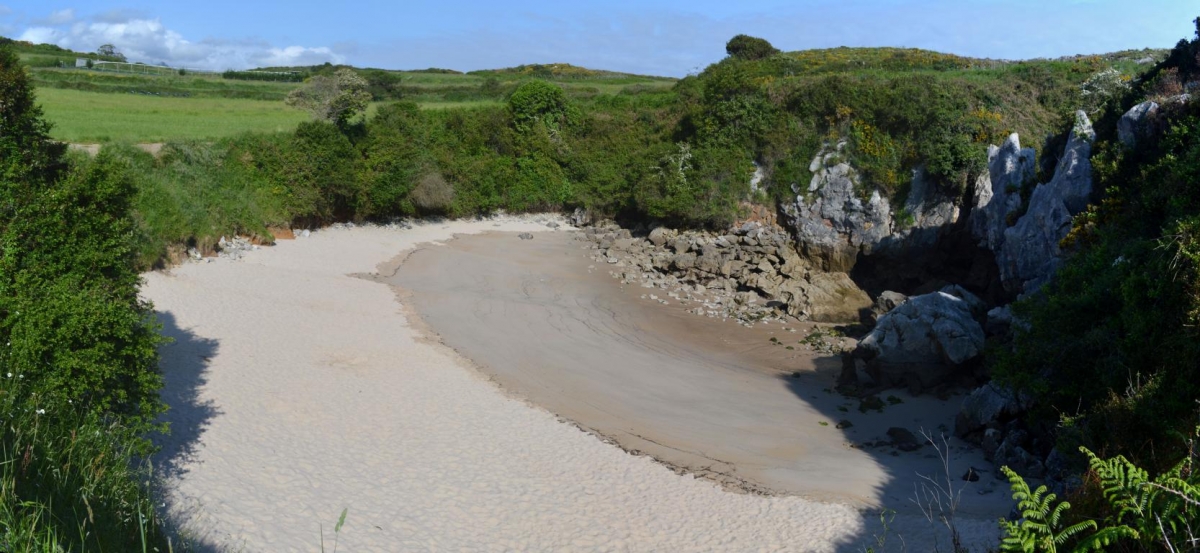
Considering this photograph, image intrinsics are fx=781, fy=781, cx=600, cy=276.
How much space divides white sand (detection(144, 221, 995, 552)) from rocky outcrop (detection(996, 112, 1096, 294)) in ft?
30.9

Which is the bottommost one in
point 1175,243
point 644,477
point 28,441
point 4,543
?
point 644,477

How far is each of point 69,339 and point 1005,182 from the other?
22400 mm

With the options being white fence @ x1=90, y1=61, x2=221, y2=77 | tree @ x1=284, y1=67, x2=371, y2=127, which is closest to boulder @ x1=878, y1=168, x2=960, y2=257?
tree @ x1=284, y1=67, x2=371, y2=127

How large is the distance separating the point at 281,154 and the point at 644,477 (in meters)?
24.0

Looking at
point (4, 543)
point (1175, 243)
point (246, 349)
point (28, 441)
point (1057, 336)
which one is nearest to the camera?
point (4, 543)

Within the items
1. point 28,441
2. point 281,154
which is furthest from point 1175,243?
point 281,154

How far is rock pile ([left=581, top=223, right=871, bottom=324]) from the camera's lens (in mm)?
24594

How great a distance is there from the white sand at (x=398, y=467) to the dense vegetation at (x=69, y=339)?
60.1 inches

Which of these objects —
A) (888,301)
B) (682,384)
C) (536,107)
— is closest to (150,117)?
(536,107)

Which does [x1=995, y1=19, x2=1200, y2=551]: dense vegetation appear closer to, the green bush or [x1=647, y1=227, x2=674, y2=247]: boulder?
the green bush

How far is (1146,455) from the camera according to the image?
Answer: 794 centimetres

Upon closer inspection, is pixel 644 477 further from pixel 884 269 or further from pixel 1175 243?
pixel 884 269

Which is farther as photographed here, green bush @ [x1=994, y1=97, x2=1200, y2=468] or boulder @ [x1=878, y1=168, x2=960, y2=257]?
boulder @ [x1=878, y1=168, x2=960, y2=257]

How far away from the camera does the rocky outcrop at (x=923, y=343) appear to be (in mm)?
16953
